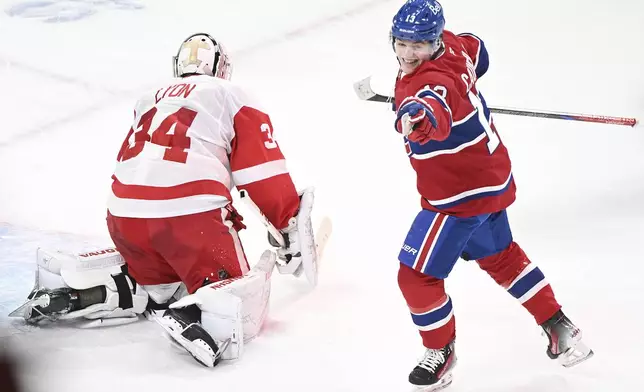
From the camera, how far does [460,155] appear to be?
1999 mm

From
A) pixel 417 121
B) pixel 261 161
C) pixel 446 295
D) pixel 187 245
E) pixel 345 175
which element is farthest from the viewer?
pixel 345 175

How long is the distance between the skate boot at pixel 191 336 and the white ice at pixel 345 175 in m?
0.04

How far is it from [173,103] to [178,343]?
0.64 metres

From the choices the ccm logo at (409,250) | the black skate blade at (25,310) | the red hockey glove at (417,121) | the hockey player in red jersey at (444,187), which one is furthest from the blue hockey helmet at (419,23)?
the black skate blade at (25,310)

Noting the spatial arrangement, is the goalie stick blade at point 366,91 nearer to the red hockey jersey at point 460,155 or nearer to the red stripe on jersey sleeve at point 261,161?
the red stripe on jersey sleeve at point 261,161

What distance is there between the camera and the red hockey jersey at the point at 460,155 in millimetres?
1972

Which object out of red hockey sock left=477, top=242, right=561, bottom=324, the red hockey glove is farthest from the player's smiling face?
red hockey sock left=477, top=242, right=561, bottom=324

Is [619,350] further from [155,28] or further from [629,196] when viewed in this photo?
[155,28]

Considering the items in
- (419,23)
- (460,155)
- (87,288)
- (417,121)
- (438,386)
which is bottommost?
(438,386)

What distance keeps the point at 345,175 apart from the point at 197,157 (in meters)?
1.07

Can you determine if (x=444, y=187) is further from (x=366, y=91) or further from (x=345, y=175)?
(x=345, y=175)

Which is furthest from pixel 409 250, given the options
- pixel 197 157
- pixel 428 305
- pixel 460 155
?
pixel 197 157

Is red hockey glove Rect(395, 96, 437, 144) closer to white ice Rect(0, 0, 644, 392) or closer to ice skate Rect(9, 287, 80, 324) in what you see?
white ice Rect(0, 0, 644, 392)

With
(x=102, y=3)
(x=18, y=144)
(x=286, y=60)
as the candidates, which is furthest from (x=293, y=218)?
(x=102, y=3)
